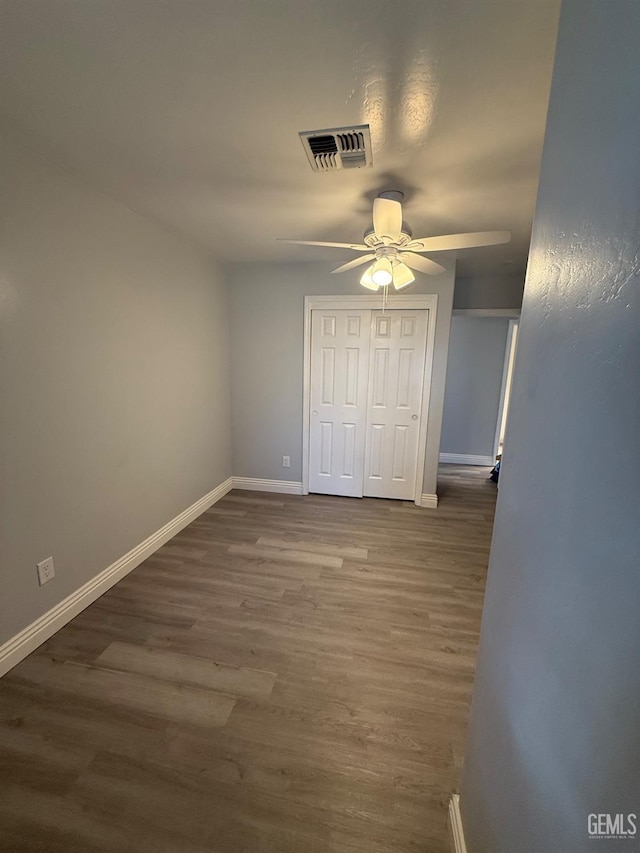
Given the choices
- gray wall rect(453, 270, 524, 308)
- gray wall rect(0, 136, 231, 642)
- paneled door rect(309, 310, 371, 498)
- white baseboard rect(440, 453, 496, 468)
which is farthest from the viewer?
white baseboard rect(440, 453, 496, 468)

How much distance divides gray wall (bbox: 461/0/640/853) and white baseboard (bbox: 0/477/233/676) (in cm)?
211

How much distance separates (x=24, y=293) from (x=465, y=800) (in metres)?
2.67

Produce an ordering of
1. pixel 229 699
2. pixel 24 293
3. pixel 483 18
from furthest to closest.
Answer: pixel 24 293 < pixel 229 699 < pixel 483 18

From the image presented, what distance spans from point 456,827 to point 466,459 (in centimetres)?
461

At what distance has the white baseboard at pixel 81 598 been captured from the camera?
1.72m

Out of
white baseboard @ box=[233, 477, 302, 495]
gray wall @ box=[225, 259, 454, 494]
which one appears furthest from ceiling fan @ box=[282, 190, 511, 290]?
white baseboard @ box=[233, 477, 302, 495]

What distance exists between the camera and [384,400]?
3604 mm

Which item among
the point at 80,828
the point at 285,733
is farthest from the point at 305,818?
the point at 80,828

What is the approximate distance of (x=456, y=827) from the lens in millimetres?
1104

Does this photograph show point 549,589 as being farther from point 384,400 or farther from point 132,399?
point 384,400

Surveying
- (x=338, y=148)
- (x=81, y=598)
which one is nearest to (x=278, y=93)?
(x=338, y=148)

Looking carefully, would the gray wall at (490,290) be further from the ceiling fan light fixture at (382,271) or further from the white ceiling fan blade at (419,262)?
the ceiling fan light fixture at (382,271)

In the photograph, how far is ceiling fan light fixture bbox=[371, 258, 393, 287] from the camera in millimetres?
2222

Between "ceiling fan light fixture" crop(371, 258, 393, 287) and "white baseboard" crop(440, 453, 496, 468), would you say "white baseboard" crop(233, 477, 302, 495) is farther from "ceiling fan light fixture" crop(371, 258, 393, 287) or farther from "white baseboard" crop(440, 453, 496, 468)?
"white baseboard" crop(440, 453, 496, 468)
